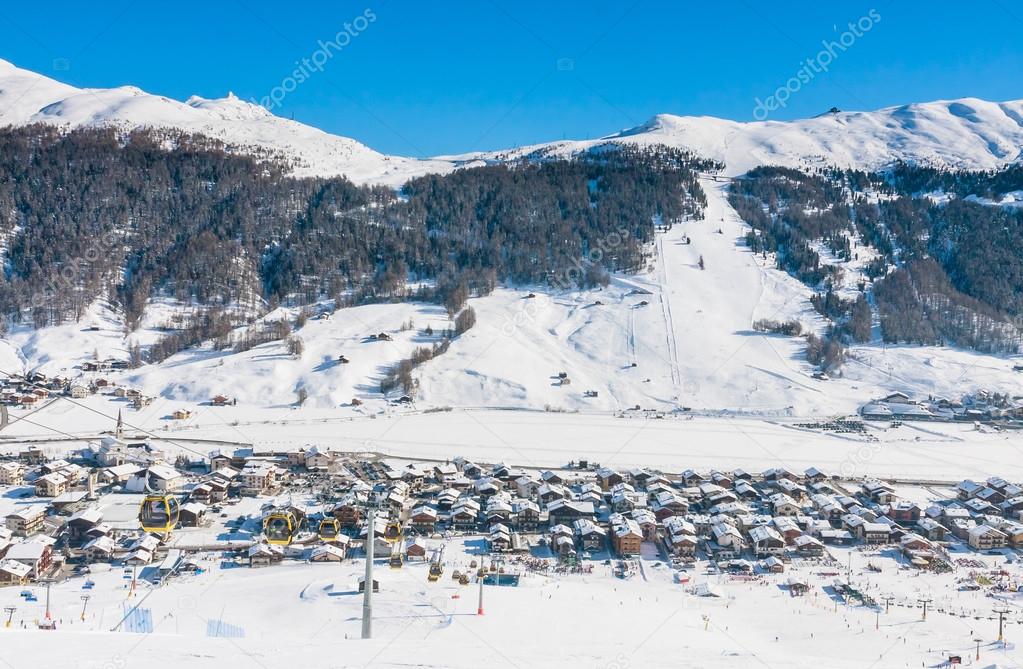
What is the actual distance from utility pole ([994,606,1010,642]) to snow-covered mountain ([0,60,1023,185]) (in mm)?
75041

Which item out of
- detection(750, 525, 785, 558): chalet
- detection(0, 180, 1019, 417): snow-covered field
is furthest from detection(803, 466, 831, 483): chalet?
detection(0, 180, 1019, 417): snow-covered field

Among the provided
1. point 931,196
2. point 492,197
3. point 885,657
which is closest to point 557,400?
point 885,657

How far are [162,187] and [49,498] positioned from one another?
52841 millimetres

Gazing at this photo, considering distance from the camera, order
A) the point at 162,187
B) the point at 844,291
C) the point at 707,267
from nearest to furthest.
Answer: the point at 844,291
the point at 707,267
the point at 162,187

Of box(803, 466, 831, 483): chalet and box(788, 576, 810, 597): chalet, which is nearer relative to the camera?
box(788, 576, 810, 597): chalet

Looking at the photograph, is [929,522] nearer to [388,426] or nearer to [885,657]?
[885,657]

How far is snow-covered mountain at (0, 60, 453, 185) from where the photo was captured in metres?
90.9

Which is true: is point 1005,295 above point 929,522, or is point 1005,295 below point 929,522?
above

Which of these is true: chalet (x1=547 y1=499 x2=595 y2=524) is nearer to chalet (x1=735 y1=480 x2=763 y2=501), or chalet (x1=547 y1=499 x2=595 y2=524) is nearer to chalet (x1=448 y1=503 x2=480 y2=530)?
chalet (x1=448 y1=503 x2=480 y2=530)

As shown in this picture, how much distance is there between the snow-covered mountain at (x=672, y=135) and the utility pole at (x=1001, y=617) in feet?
246

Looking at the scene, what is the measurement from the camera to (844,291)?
58344 millimetres

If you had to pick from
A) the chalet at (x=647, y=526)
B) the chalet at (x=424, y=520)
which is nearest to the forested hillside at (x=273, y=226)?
the chalet at (x=424, y=520)

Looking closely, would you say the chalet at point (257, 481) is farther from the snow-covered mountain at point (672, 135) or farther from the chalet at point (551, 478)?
the snow-covered mountain at point (672, 135)

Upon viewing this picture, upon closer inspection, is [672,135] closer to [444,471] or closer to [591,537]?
[444,471]
